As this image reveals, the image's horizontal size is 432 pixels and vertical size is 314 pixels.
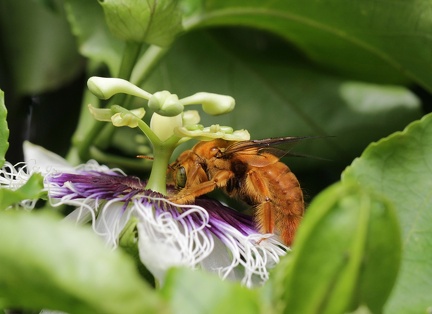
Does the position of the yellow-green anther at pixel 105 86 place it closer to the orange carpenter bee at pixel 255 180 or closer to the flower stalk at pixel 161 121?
the flower stalk at pixel 161 121

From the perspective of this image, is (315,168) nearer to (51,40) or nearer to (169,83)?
(169,83)

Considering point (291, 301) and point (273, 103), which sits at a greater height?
point (291, 301)

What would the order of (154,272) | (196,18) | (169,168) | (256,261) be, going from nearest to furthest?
(154,272), (256,261), (169,168), (196,18)

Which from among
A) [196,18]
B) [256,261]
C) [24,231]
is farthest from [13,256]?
[196,18]

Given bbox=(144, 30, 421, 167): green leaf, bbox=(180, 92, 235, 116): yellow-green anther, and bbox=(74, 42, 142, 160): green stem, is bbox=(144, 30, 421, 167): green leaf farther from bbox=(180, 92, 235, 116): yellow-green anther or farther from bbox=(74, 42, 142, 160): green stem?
bbox=(180, 92, 235, 116): yellow-green anther

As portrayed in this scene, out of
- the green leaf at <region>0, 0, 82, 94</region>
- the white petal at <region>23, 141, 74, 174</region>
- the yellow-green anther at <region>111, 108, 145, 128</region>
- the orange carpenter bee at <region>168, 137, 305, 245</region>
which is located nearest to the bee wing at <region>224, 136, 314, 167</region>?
the orange carpenter bee at <region>168, 137, 305, 245</region>

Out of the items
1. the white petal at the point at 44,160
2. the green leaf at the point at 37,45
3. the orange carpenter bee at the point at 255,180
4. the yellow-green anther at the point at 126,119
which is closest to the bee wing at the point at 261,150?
the orange carpenter bee at the point at 255,180
